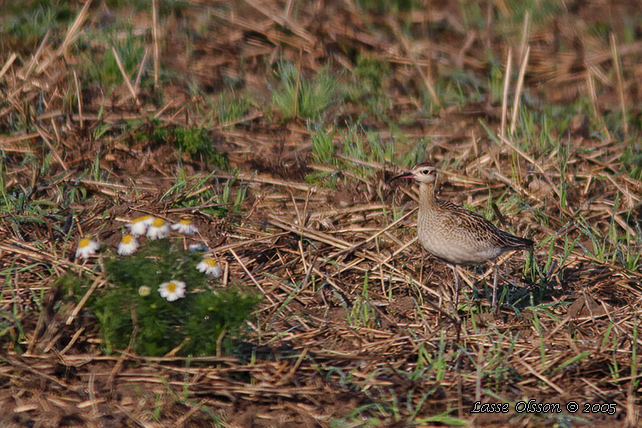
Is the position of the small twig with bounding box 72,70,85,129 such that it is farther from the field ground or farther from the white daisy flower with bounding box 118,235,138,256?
the white daisy flower with bounding box 118,235,138,256

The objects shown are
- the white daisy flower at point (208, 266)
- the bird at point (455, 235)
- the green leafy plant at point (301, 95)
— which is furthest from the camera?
the green leafy plant at point (301, 95)

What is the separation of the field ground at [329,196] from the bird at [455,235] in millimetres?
345

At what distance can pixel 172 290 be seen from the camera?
4.17 meters

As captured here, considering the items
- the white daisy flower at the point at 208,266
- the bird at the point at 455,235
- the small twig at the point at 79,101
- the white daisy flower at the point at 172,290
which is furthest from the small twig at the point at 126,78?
the white daisy flower at the point at 172,290

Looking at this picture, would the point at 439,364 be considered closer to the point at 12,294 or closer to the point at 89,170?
the point at 12,294

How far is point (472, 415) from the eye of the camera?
14.1ft

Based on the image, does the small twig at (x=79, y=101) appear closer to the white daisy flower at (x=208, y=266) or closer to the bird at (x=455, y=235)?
the bird at (x=455, y=235)

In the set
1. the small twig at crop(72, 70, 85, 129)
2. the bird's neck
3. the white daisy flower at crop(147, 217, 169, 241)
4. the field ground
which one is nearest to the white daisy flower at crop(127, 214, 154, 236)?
the white daisy flower at crop(147, 217, 169, 241)

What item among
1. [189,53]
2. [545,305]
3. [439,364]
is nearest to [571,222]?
[545,305]

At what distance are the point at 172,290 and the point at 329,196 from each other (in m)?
2.84

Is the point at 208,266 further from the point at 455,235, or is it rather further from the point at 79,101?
the point at 79,101

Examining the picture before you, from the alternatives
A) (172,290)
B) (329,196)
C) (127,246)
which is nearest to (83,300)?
(127,246)

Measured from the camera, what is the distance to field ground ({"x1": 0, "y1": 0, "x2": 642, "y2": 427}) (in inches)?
175

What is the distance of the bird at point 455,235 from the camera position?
5.38 m
